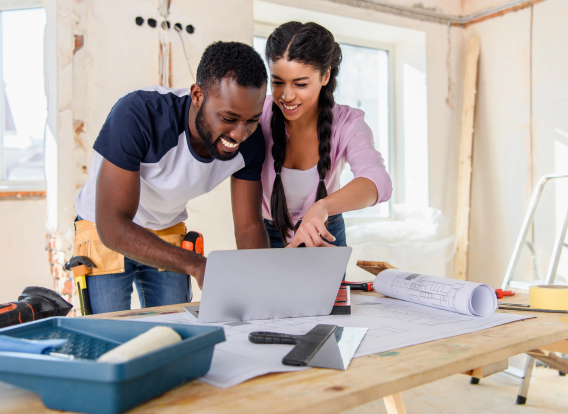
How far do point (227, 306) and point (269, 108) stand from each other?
891 mm

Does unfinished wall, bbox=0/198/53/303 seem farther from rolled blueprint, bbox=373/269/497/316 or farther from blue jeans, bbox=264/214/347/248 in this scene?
rolled blueprint, bbox=373/269/497/316

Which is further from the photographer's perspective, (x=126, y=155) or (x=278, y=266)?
(x=126, y=155)

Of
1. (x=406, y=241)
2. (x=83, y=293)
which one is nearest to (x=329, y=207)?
(x=83, y=293)

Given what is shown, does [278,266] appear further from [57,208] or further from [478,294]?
[57,208]

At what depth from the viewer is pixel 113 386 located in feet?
1.65

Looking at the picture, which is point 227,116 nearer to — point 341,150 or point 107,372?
point 341,150

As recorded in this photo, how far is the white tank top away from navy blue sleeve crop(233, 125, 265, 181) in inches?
3.7

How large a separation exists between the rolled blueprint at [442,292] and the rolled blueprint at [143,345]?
688mm

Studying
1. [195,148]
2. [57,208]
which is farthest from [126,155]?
[57,208]

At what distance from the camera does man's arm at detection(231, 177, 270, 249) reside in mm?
1535

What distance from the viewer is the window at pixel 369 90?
3.51 meters

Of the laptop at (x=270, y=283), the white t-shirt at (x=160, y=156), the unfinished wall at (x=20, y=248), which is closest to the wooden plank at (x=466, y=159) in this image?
the white t-shirt at (x=160, y=156)

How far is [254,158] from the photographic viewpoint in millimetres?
1562

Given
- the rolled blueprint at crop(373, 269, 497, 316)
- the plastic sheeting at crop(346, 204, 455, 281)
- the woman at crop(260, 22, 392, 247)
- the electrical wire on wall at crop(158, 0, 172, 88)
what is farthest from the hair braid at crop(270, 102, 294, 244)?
the plastic sheeting at crop(346, 204, 455, 281)
